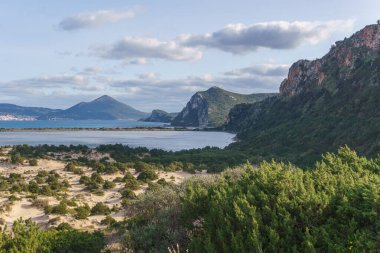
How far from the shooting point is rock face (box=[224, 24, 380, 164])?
247ft

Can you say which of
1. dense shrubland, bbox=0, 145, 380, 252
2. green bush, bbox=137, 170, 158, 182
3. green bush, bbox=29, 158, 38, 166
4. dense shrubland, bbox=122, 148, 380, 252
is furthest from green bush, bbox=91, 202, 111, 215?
green bush, bbox=29, 158, 38, 166

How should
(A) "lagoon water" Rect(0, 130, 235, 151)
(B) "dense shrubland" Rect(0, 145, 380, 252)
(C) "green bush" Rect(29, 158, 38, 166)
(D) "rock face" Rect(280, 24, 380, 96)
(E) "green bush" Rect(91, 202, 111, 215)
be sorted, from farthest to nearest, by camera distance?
(D) "rock face" Rect(280, 24, 380, 96), (A) "lagoon water" Rect(0, 130, 235, 151), (C) "green bush" Rect(29, 158, 38, 166), (E) "green bush" Rect(91, 202, 111, 215), (B) "dense shrubland" Rect(0, 145, 380, 252)

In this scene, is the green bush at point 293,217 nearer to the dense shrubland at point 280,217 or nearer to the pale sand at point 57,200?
the dense shrubland at point 280,217

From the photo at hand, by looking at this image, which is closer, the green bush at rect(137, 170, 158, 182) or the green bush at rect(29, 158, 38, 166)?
the green bush at rect(137, 170, 158, 182)

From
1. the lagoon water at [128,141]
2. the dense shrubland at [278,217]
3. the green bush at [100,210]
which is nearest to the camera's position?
the dense shrubland at [278,217]

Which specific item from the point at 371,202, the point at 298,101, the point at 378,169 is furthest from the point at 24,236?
the point at 298,101

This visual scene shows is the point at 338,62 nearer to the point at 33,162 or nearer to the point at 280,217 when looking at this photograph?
the point at 33,162

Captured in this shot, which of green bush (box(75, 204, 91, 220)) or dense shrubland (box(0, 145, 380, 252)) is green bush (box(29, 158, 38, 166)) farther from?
dense shrubland (box(0, 145, 380, 252))

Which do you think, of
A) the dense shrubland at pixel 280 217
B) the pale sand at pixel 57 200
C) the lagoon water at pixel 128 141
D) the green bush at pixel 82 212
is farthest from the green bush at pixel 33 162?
the lagoon water at pixel 128 141

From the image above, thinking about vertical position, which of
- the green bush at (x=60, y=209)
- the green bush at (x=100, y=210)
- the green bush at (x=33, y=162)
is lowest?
the green bush at (x=100, y=210)

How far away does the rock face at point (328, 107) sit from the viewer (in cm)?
7544

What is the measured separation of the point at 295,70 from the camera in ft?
525

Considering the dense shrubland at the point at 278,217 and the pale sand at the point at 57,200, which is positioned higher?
the dense shrubland at the point at 278,217

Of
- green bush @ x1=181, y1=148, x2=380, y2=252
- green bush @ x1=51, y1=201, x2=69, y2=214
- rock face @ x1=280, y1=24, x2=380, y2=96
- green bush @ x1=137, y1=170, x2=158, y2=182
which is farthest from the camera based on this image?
rock face @ x1=280, y1=24, x2=380, y2=96
